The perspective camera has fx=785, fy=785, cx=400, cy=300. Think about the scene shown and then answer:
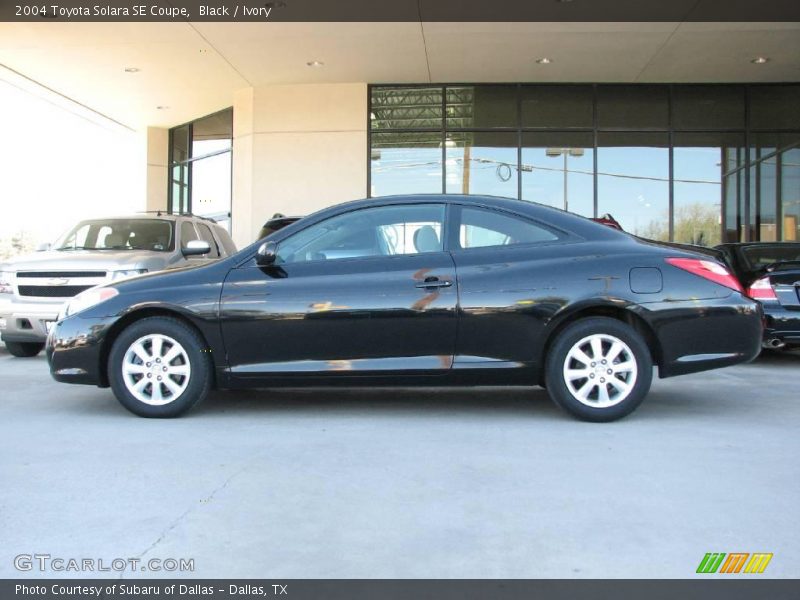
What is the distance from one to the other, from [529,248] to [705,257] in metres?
1.25

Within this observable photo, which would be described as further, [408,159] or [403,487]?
[408,159]

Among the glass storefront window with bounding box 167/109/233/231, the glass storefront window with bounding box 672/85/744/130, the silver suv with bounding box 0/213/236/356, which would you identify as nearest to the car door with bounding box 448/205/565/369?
the silver suv with bounding box 0/213/236/356

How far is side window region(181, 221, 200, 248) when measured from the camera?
9.68m

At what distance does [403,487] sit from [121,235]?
6.85 metres

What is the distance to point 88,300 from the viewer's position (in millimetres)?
5707

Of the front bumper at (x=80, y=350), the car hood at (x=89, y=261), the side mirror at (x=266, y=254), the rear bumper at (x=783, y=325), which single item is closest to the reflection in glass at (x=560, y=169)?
the rear bumper at (x=783, y=325)

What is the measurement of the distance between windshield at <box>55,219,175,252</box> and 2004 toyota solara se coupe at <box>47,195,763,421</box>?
157 inches

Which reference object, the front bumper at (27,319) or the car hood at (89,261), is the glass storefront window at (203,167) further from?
the front bumper at (27,319)

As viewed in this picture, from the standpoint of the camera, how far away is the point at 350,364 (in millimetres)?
5426

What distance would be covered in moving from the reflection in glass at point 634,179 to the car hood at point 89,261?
9709 millimetres

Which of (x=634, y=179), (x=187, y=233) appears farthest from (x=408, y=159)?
(x=187, y=233)

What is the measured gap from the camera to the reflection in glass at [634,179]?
15711 mm

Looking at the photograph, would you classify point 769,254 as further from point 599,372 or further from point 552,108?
point 552,108

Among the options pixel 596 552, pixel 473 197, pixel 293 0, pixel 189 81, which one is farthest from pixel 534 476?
pixel 189 81
